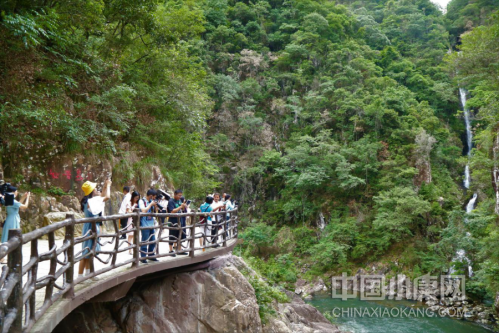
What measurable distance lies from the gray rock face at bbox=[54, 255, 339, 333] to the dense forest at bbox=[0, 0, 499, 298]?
5124 mm

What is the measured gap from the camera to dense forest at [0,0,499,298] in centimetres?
1055

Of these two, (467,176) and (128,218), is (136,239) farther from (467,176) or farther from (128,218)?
(467,176)

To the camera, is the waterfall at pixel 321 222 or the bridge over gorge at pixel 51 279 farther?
the waterfall at pixel 321 222

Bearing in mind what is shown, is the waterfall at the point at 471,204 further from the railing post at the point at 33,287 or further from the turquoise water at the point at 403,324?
the railing post at the point at 33,287

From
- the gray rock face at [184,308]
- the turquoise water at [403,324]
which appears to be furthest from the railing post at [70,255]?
the turquoise water at [403,324]

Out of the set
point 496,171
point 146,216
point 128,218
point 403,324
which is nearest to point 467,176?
point 496,171

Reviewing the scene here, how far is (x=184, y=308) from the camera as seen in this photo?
7.96 metres

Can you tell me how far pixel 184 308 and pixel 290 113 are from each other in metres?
27.9

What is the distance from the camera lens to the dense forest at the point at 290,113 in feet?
34.6

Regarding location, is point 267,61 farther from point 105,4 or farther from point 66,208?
point 66,208

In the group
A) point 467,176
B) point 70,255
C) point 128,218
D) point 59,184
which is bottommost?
point 70,255

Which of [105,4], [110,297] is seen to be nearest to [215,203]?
[110,297]

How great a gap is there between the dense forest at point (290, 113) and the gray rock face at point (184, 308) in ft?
16.8

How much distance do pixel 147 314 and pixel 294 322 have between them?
23.8 feet
